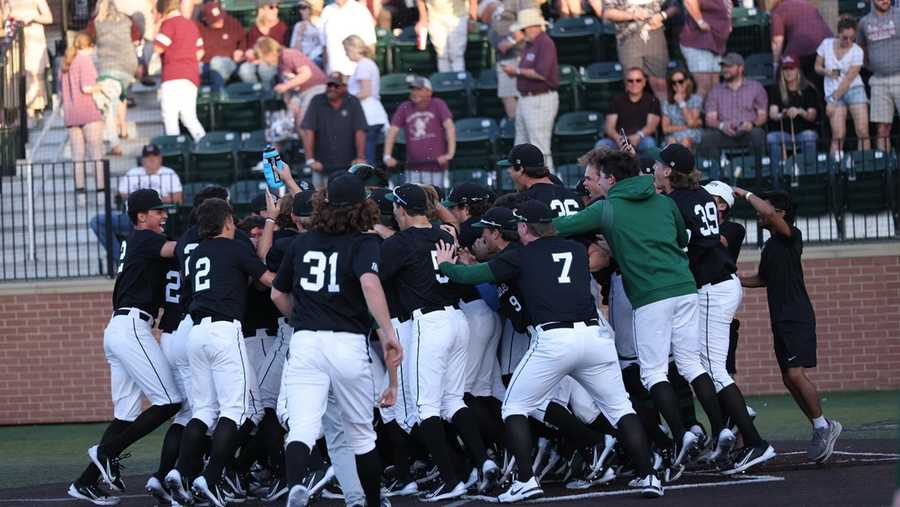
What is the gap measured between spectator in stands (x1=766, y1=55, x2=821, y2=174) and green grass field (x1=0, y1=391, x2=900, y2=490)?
2730 mm

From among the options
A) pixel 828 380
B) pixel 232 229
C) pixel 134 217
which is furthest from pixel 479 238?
pixel 828 380

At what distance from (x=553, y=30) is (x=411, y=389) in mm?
9424

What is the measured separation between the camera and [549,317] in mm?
9281

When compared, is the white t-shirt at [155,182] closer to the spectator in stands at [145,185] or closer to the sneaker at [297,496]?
the spectator in stands at [145,185]

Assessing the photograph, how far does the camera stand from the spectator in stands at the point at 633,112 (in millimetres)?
15828

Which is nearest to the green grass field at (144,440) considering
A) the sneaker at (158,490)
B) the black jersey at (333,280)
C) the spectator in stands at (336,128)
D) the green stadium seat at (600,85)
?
the sneaker at (158,490)

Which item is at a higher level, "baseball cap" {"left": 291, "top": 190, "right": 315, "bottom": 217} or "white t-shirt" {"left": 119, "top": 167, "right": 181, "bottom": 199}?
"white t-shirt" {"left": 119, "top": 167, "right": 181, "bottom": 199}

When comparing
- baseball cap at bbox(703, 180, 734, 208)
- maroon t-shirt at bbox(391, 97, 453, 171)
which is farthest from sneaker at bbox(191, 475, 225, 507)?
maroon t-shirt at bbox(391, 97, 453, 171)

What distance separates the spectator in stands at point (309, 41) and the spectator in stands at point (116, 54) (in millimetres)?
2083

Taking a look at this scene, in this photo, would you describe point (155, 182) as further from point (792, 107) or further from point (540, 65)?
point (792, 107)

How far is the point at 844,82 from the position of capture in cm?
1583

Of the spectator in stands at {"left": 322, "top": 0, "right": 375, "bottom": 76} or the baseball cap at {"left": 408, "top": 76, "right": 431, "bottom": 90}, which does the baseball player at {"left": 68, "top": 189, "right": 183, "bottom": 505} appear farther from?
the spectator in stands at {"left": 322, "top": 0, "right": 375, "bottom": 76}

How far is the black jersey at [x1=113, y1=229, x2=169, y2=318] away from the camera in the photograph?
10.4 metres

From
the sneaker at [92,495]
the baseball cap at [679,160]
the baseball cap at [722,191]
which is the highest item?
the baseball cap at [679,160]
